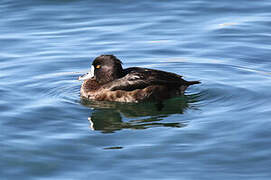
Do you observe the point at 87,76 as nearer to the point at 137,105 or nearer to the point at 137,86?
the point at 137,86

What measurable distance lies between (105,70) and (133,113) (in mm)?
1287

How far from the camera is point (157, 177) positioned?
25.3ft

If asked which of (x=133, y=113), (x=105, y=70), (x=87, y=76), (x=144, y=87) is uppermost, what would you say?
(x=105, y=70)

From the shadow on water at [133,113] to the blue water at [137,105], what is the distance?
28 millimetres


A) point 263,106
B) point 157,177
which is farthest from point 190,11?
point 157,177

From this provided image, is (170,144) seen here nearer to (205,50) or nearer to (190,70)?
(190,70)

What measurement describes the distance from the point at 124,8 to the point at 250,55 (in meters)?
4.94

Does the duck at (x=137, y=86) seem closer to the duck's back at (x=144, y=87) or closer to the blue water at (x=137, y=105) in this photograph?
the duck's back at (x=144, y=87)

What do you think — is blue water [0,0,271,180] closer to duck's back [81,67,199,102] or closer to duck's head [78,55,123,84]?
duck's back [81,67,199,102]

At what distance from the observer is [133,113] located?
10.6 m

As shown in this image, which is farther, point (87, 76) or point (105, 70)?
point (87, 76)

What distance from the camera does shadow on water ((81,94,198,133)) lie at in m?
9.79

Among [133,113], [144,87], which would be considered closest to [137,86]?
[144,87]

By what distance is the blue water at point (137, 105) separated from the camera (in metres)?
8.22
